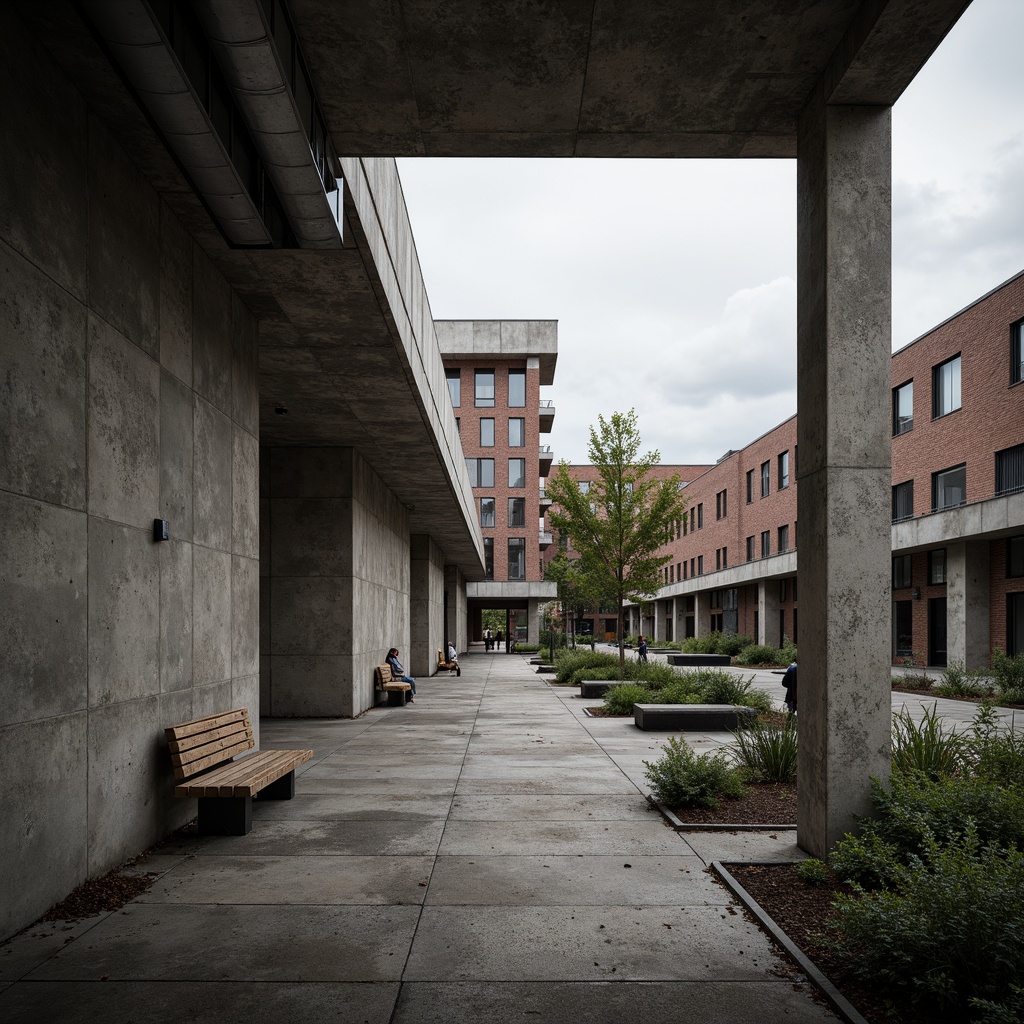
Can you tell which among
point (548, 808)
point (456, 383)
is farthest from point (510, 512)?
point (548, 808)

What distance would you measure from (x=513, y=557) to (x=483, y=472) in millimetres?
A: 6043

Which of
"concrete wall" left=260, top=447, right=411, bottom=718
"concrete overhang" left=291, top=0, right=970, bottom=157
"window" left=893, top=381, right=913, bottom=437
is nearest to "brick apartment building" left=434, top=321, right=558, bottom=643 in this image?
"window" left=893, top=381, right=913, bottom=437

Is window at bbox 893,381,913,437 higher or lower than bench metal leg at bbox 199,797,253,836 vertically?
higher

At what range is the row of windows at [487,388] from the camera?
57.0 meters

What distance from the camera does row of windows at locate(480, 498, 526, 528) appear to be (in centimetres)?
5653

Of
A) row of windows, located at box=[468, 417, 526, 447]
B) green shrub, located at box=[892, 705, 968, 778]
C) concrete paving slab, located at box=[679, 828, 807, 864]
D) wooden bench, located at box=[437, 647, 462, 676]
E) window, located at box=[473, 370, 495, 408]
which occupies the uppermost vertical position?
window, located at box=[473, 370, 495, 408]

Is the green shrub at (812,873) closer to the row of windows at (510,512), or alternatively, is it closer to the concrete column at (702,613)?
the row of windows at (510,512)

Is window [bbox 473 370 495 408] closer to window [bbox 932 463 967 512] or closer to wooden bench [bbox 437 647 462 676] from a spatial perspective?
wooden bench [bbox 437 647 462 676]

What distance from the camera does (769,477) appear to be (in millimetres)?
52750

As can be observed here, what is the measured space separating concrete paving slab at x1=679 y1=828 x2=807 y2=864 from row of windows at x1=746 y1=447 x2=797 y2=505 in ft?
145

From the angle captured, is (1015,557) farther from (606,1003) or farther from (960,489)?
(606,1003)

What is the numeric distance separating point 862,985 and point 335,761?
8.02 m

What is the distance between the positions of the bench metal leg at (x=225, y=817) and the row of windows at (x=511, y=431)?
49.9 meters

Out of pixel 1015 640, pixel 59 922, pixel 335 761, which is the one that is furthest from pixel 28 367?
pixel 1015 640
